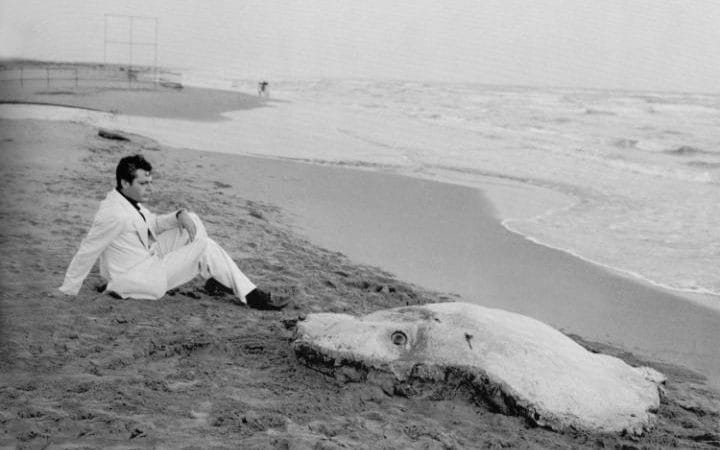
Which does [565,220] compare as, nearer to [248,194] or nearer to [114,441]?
[248,194]

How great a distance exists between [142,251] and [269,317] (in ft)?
3.30

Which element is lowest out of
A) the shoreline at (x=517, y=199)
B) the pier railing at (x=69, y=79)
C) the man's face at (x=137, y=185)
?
the pier railing at (x=69, y=79)

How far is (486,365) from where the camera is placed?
3902 millimetres

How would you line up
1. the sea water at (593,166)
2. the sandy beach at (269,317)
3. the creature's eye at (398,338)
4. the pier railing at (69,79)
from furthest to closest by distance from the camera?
the pier railing at (69,79), the sea water at (593,166), the creature's eye at (398,338), the sandy beach at (269,317)

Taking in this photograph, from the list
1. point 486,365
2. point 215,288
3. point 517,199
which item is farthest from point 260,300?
point 517,199

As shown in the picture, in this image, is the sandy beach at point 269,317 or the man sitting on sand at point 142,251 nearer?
the sandy beach at point 269,317

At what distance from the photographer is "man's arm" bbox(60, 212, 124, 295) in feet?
16.2

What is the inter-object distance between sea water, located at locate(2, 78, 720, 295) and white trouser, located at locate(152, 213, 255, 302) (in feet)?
13.6

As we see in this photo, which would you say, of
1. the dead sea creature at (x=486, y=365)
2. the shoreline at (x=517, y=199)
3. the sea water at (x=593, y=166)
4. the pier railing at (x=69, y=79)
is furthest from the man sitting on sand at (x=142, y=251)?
the pier railing at (x=69, y=79)

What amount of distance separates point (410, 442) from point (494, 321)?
39.9 inches

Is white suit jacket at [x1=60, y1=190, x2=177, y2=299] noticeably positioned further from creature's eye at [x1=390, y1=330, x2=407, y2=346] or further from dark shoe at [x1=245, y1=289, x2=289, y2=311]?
creature's eye at [x1=390, y1=330, x2=407, y2=346]

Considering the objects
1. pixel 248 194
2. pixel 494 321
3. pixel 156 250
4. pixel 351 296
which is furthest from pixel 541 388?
pixel 248 194

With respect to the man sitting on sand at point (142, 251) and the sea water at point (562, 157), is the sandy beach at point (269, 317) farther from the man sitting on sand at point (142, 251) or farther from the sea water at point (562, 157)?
the sea water at point (562, 157)

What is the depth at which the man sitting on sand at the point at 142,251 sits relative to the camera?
496 centimetres
